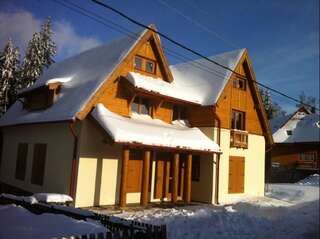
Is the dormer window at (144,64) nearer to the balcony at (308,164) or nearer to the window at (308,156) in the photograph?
the balcony at (308,164)

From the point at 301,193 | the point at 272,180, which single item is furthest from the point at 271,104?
the point at 301,193

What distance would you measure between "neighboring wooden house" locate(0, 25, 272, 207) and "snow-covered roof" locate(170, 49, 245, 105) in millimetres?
88

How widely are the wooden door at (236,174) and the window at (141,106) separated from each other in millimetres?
6162

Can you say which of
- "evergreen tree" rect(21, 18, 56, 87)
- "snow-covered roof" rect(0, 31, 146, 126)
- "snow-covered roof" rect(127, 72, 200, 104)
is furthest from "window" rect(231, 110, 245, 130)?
"evergreen tree" rect(21, 18, 56, 87)

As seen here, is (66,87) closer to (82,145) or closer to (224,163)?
(82,145)

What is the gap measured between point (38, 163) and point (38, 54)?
17012mm

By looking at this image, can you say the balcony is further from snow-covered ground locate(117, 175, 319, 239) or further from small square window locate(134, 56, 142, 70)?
small square window locate(134, 56, 142, 70)

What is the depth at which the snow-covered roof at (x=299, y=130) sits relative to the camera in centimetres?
4069

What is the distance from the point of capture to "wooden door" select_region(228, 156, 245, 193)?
802 inches

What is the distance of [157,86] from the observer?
17.3 meters

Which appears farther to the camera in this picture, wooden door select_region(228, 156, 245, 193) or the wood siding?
wooden door select_region(228, 156, 245, 193)

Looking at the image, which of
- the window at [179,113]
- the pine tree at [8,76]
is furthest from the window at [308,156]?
the pine tree at [8,76]

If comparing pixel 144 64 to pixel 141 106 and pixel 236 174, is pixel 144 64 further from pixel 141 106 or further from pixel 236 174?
pixel 236 174

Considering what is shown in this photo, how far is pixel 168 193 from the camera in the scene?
59.3 ft
